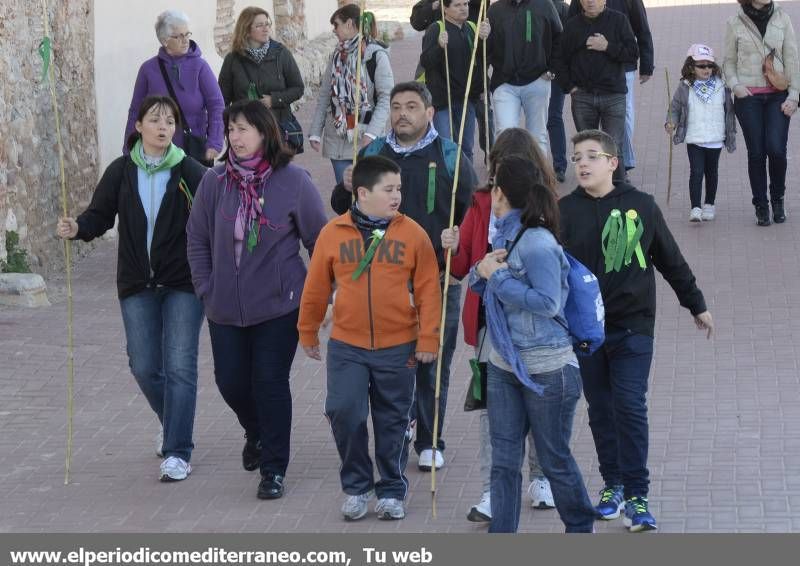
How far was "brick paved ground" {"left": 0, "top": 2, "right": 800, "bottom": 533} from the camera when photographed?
725 cm

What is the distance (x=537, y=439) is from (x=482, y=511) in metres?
0.85

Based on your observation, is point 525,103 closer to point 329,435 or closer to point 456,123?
point 456,123

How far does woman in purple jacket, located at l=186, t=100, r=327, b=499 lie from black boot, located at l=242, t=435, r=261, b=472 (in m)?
0.35

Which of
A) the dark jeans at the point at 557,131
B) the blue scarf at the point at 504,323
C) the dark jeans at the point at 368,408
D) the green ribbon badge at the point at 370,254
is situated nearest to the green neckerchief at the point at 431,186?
the green ribbon badge at the point at 370,254

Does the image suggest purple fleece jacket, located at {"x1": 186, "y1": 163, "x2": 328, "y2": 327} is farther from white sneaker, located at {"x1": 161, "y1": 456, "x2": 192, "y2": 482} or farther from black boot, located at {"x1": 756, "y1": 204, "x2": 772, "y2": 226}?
black boot, located at {"x1": 756, "y1": 204, "x2": 772, "y2": 226}

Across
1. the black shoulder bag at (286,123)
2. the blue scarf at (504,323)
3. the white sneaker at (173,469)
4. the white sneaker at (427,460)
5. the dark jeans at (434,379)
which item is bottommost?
the white sneaker at (173,469)

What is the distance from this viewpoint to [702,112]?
12633 mm

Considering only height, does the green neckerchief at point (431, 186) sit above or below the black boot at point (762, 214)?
above

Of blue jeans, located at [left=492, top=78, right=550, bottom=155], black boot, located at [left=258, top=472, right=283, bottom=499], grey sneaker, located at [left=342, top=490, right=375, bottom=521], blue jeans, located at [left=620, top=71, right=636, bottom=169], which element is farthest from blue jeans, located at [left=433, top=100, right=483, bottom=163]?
grey sneaker, located at [left=342, top=490, right=375, bottom=521]

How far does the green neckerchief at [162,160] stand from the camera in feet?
25.9

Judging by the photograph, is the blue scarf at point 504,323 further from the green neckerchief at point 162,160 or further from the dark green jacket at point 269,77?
the dark green jacket at point 269,77

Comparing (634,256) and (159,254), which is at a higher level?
(634,256)

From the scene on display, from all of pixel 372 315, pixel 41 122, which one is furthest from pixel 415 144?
pixel 41 122

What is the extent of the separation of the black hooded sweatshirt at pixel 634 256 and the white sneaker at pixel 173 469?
91.9 inches
